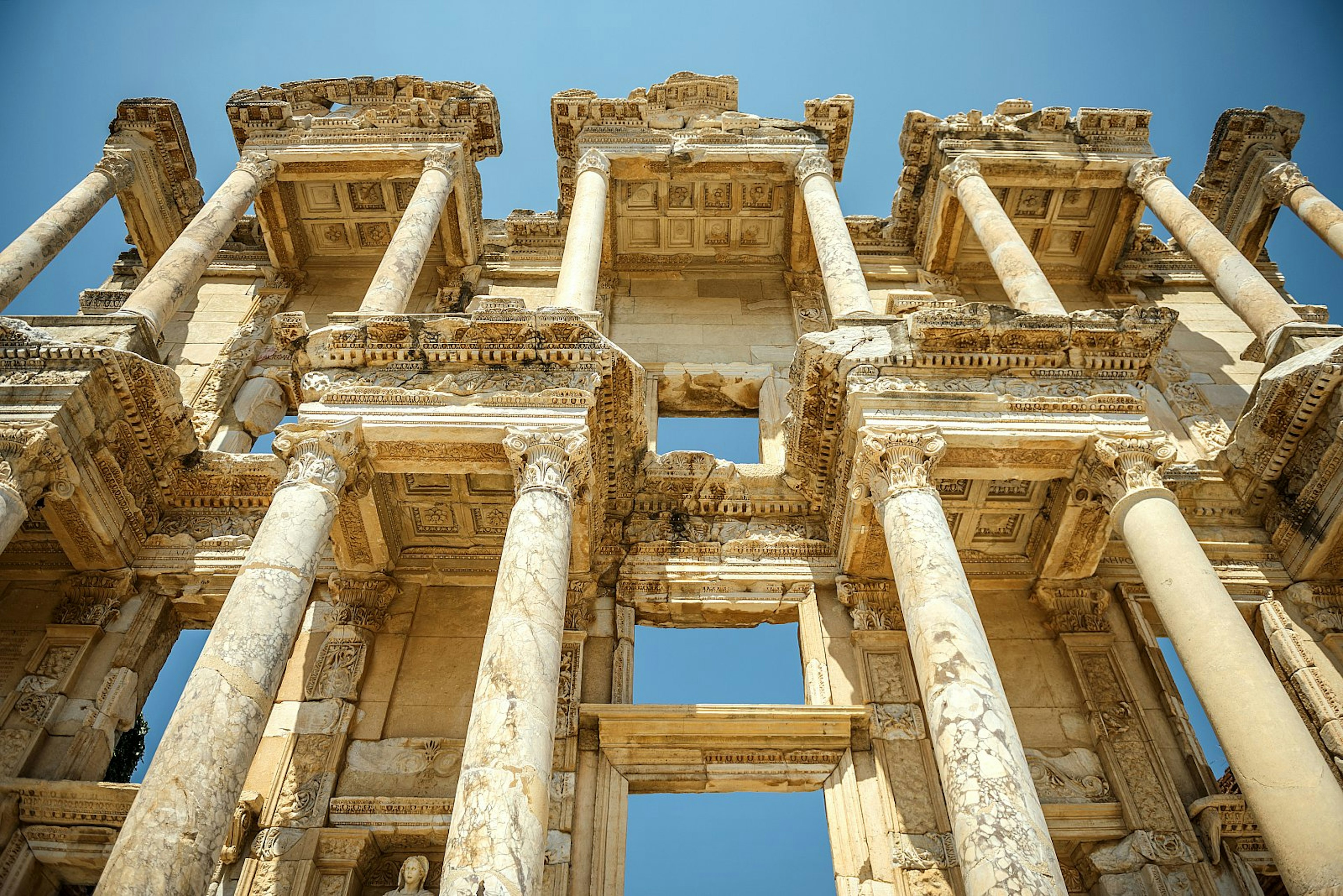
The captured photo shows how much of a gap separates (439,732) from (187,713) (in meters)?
3.64

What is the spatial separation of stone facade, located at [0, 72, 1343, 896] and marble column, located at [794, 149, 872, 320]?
0.24 ft

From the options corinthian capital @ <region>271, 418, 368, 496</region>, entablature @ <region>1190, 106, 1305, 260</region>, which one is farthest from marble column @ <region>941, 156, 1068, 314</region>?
corinthian capital @ <region>271, 418, 368, 496</region>

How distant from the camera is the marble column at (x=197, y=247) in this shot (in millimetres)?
12812

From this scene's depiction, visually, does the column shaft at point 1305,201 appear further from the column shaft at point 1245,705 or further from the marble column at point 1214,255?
the column shaft at point 1245,705

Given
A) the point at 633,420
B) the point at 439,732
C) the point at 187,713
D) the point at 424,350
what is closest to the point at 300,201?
the point at 424,350

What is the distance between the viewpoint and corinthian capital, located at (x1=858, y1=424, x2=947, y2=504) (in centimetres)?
973

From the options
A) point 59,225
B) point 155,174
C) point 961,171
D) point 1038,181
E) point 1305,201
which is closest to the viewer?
point 59,225

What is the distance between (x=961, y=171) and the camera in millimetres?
16156

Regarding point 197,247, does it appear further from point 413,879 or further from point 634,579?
point 413,879

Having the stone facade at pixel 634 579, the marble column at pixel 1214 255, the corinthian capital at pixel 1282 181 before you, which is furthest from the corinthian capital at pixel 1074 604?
the corinthian capital at pixel 1282 181

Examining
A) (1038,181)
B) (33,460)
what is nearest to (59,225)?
(33,460)

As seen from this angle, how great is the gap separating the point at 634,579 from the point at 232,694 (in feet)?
17.3

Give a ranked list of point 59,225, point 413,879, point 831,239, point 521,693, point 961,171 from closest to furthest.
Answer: point 521,693, point 413,879, point 59,225, point 831,239, point 961,171

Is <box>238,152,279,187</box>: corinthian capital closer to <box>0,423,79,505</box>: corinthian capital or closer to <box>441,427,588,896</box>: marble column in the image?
<box>0,423,79,505</box>: corinthian capital
